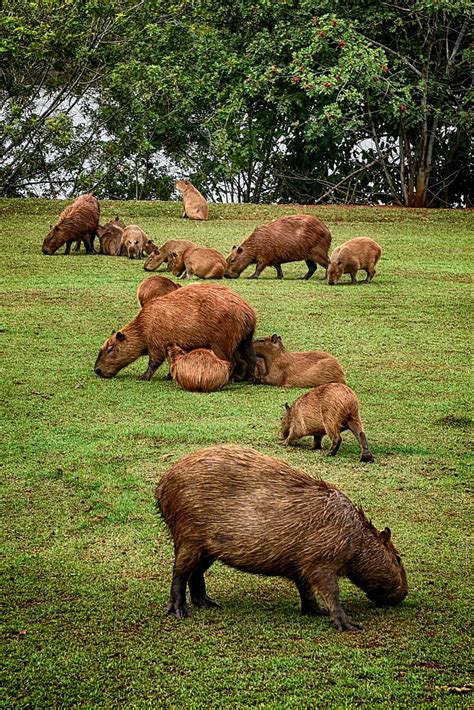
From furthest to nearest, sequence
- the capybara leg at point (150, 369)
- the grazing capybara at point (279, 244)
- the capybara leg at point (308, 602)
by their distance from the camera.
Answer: the grazing capybara at point (279, 244) → the capybara leg at point (150, 369) → the capybara leg at point (308, 602)

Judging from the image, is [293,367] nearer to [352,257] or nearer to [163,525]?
[163,525]

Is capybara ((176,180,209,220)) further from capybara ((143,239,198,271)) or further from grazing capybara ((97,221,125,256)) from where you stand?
capybara ((143,239,198,271))

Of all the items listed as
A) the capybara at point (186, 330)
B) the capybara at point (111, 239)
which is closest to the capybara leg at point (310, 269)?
the capybara at point (111, 239)

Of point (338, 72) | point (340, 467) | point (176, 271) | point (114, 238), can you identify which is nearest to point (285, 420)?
point (340, 467)

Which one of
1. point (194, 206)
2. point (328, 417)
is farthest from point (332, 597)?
point (194, 206)

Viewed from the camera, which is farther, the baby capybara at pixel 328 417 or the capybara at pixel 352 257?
the capybara at pixel 352 257

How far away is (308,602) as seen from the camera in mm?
4473

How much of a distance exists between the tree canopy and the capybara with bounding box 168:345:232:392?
10797 millimetres

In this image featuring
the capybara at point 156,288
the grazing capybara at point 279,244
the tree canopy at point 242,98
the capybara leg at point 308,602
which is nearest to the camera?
the capybara leg at point 308,602

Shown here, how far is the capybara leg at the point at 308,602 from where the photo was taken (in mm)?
4435

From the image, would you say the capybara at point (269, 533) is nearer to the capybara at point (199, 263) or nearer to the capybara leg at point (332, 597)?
the capybara leg at point (332, 597)

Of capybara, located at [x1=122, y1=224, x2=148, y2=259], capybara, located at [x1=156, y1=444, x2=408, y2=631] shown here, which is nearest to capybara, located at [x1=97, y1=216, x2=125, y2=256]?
capybara, located at [x1=122, y1=224, x2=148, y2=259]

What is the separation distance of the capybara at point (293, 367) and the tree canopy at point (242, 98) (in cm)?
1060

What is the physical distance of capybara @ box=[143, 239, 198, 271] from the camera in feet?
43.9
